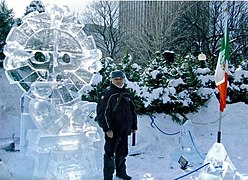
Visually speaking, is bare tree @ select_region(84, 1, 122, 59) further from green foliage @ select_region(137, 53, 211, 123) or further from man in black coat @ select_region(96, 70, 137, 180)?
man in black coat @ select_region(96, 70, 137, 180)

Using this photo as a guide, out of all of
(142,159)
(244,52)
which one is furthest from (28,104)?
(244,52)

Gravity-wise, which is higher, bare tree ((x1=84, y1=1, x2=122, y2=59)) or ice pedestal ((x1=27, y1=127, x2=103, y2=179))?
bare tree ((x1=84, y1=1, x2=122, y2=59))

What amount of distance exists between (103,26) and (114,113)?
19108 millimetres

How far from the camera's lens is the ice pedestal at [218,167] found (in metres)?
3.95

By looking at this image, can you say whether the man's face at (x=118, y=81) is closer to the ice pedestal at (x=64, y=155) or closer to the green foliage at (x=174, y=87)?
the ice pedestal at (x=64, y=155)

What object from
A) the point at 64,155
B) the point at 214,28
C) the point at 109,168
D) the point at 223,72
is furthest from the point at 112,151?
the point at 214,28

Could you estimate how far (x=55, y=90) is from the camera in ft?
15.8

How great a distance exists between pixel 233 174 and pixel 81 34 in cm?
289

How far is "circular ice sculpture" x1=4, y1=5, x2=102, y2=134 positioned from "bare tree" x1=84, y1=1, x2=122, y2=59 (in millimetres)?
16929

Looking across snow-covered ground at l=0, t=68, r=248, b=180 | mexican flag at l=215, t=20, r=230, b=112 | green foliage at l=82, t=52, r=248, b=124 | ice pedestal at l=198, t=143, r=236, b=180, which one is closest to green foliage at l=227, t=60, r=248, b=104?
A: snow-covered ground at l=0, t=68, r=248, b=180

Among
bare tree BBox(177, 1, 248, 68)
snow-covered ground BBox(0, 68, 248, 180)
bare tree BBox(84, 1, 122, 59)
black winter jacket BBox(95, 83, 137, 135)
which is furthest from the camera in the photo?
bare tree BBox(84, 1, 122, 59)

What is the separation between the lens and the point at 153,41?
1719 centimetres

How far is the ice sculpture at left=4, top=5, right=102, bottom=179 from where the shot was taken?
4414 mm

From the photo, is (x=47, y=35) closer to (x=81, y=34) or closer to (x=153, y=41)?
Answer: (x=81, y=34)
